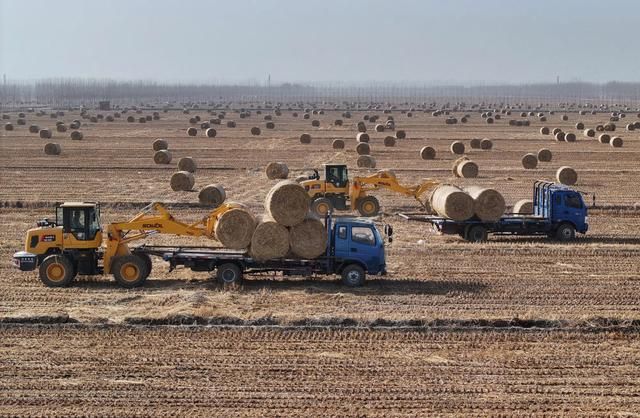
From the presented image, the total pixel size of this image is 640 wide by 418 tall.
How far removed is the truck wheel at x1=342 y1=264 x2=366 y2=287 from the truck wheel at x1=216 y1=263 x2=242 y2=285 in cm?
215

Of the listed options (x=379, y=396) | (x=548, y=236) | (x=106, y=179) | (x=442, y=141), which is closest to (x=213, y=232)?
(x=379, y=396)

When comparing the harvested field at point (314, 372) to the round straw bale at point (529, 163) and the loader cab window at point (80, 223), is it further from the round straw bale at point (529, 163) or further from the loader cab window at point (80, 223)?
the round straw bale at point (529, 163)

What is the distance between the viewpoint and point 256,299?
60.8 ft

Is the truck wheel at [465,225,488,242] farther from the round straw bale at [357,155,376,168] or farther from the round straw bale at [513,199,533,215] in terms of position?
the round straw bale at [357,155,376,168]

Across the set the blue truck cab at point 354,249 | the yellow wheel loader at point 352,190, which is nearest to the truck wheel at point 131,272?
the blue truck cab at point 354,249

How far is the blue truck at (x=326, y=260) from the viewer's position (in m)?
19.4

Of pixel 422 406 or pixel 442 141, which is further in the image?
pixel 442 141

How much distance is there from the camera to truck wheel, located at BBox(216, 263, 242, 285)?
19.4 metres

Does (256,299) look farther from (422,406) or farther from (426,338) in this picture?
(422,406)

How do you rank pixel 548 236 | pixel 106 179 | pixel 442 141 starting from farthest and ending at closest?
pixel 442 141 < pixel 106 179 < pixel 548 236

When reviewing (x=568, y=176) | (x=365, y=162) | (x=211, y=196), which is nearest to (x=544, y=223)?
(x=211, y=196)

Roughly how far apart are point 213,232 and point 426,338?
5.79 meters

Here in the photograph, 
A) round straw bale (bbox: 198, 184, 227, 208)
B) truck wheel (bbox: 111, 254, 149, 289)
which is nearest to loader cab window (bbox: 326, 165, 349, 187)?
round straw bale (bbox: 198, 184, 227, 208)

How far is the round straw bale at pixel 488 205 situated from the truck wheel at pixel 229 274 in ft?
28.0
